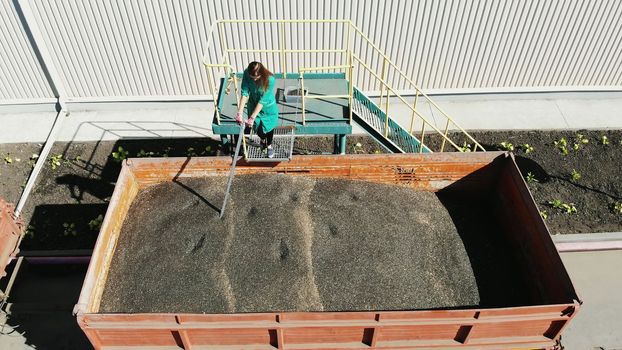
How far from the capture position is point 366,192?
7.34 metres

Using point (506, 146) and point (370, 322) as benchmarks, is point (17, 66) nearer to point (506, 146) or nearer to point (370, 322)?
point (370, 322)

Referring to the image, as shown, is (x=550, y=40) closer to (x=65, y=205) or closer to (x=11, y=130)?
(x=65, y=205)

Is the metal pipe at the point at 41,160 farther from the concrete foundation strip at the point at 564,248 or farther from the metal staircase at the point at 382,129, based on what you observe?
the metal staircase at the point at 382,129

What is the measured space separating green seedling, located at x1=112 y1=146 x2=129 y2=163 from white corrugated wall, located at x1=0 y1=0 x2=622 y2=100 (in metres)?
1.73

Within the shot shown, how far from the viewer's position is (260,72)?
6.61 metres

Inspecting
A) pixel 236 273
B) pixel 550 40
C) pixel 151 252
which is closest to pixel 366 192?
pixel 236 273

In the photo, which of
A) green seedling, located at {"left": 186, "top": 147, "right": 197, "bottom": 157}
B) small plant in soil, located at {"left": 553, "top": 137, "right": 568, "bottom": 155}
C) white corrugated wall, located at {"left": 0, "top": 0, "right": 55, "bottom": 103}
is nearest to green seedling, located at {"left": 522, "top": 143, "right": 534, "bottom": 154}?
small plant in soil, located at {"left": 553, "top": 137, "right": 568, "bottom": 155}

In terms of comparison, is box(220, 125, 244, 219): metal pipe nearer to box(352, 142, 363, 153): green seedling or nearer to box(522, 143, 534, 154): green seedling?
box(352, 142, 363, 153): green seedling

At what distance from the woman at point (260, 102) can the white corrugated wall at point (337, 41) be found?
3.78 m

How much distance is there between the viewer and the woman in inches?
262

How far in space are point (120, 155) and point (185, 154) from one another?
1348 millimetres

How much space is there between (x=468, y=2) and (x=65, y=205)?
926 cm

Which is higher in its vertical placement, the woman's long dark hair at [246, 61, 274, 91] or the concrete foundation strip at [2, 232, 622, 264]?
the woman's long dark hair at [246, 61, 274, 91]

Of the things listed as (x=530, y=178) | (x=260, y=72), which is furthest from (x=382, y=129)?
(x=530, y=178)
